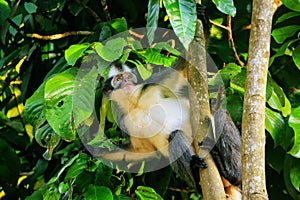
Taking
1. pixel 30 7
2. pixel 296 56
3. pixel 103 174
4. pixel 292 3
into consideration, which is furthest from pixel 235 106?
pixel 30 7

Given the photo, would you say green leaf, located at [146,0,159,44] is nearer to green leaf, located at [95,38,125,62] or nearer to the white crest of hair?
green leaf, located at [95,38,125,62]

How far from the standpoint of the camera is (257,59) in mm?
1475

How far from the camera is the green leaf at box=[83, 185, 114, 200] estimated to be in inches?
65.9

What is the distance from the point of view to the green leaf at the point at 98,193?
1.67m

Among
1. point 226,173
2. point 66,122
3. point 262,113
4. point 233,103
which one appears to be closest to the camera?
point 262,113

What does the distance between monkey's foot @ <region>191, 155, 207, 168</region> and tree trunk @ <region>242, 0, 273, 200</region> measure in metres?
0.21

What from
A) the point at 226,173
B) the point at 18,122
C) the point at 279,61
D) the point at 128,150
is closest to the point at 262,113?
the point at 226,173

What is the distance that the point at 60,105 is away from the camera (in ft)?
5.62

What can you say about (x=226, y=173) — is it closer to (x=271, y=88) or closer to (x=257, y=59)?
(x=271, y=88)

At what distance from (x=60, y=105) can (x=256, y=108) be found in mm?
600

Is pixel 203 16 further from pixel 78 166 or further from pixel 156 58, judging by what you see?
pixel 78 166

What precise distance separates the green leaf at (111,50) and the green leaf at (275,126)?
0.65 metres

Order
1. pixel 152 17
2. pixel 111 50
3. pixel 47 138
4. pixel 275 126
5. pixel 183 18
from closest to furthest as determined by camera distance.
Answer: pixel 183 18 < pixel 152 17 < pixel 111 50 < pixel 47 138 < pixel 275 126

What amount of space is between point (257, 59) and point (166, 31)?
0.78 metres
